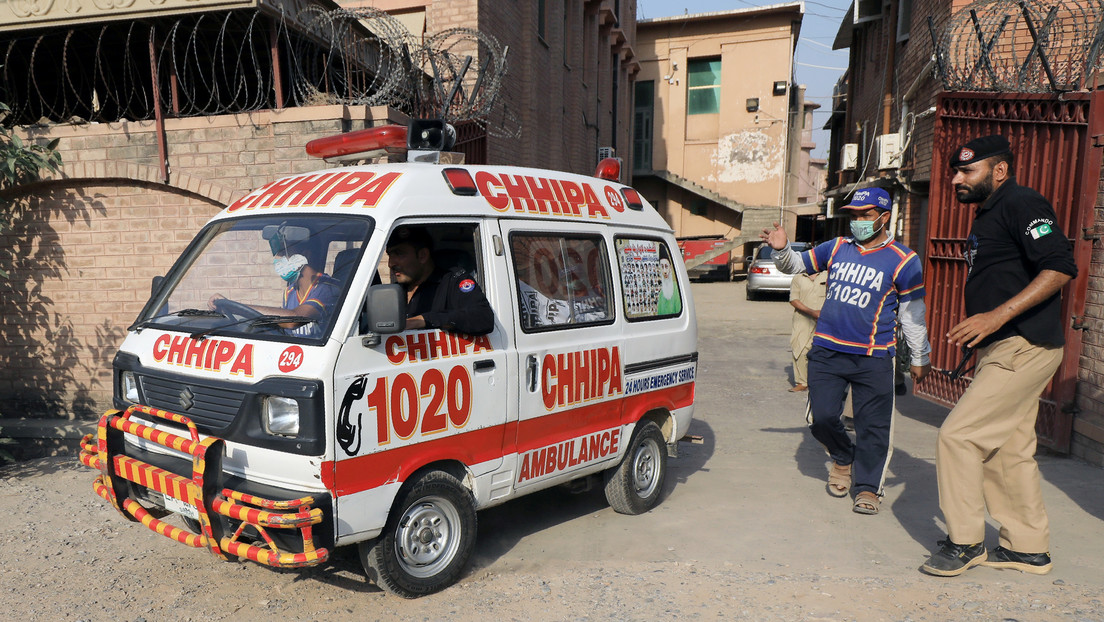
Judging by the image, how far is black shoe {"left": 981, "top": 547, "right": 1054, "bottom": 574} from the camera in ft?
12.1

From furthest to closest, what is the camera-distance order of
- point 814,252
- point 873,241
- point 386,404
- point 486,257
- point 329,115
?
point 329,115, point 814,252, point 873,241, point 486,257, point 386,404

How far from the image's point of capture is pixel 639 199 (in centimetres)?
495

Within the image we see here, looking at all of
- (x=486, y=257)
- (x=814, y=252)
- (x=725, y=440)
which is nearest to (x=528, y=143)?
(x=725, y=440)

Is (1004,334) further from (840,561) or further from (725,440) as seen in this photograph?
(725,440)

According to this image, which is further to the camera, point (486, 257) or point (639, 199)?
point (639, 199)

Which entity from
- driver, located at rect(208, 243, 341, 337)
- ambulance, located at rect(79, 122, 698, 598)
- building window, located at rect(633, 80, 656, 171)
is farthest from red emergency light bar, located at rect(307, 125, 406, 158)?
building window, located at rect(633, 80, 656, 171)

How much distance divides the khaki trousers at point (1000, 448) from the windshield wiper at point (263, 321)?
3193 mm

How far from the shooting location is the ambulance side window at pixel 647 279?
15.1ft

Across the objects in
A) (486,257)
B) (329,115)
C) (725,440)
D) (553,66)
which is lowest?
(725,440)

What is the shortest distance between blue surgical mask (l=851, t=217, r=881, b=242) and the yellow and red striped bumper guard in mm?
3547

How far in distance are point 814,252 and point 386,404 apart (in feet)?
10.4

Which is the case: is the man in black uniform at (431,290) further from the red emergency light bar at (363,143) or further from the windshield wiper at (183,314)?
the windshield wiper at (183,314)

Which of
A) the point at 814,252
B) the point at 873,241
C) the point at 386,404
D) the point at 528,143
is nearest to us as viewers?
the point at 386,404

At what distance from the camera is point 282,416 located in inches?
117
